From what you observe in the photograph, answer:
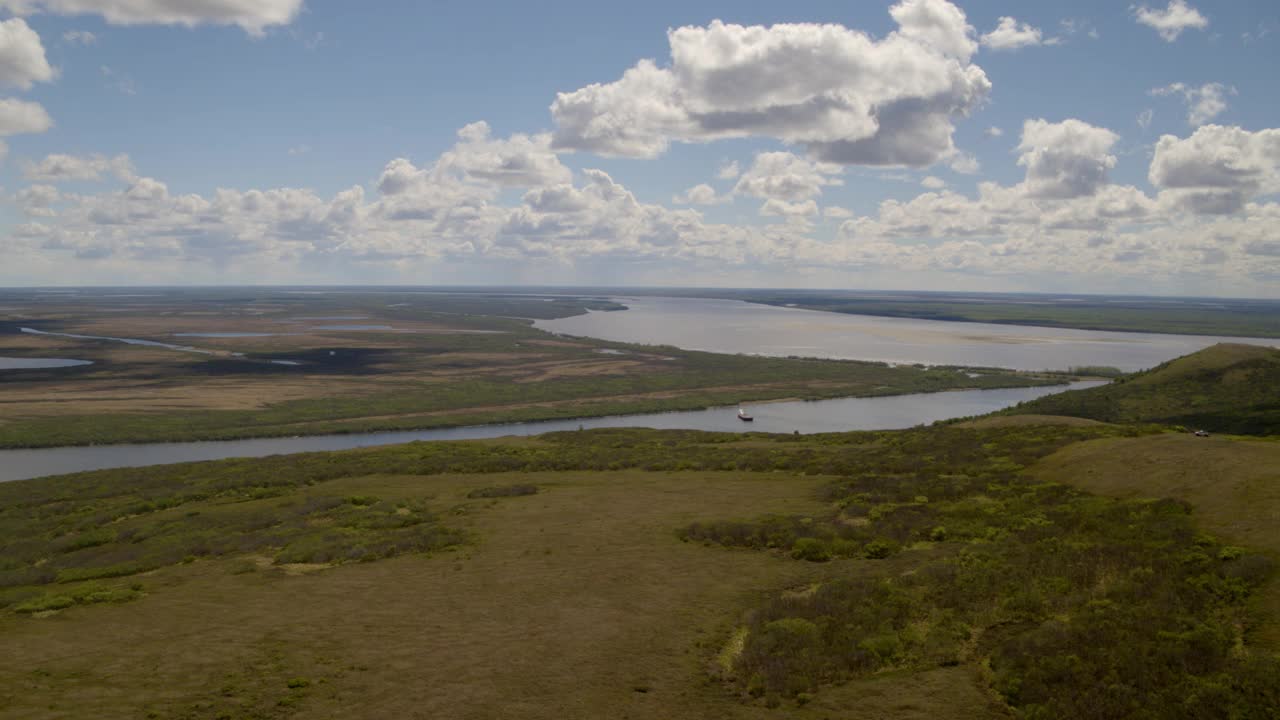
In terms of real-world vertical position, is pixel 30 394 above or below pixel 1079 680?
below

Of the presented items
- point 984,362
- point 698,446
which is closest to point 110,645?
point 698,446

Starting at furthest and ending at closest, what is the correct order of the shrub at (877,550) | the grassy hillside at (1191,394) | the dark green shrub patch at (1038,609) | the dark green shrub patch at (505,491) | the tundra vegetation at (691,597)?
the grassy hillside at (1191,394), the dark green shrub patch at (505,491), the shrub at (877,550), the tundra vegetation at (691,597), the dark green shrub patch at (1038,609)

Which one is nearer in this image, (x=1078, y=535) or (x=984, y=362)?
(x=1078, y=535)

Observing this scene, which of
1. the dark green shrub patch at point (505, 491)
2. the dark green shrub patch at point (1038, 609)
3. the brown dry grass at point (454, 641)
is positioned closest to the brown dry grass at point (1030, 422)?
the dark green shrub patch at point (1038, 609)

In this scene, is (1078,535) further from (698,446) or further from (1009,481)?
(698,446)

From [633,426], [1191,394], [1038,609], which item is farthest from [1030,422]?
[633,426]

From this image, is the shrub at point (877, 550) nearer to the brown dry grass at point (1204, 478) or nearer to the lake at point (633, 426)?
the brown dry grass at point (1204, 478)

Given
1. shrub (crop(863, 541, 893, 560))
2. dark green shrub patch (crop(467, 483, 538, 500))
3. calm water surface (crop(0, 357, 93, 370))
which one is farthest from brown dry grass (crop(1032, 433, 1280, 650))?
calm water surface (crop(0, 357, 93, 370))
